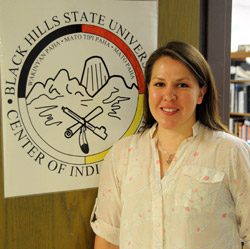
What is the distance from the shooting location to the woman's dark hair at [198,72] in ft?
4.31

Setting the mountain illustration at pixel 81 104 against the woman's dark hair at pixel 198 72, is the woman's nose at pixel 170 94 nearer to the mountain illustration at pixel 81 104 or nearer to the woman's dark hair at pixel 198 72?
the woman's dark hair at pixel 198 72

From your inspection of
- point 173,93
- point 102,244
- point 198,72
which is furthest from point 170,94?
point 102,244

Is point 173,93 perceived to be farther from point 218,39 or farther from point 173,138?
point 218,39

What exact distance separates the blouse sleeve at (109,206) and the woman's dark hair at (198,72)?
292 millimetres

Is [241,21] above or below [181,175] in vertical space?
above

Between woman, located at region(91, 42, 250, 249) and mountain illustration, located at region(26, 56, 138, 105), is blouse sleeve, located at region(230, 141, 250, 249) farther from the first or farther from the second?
mountain illustration, located at region(26, 56, 138, 105)

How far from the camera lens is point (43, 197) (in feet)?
4.74

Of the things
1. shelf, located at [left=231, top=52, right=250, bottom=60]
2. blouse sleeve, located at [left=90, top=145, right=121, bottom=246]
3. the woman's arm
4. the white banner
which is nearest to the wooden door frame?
the white banner

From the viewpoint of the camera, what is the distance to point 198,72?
1330 mm

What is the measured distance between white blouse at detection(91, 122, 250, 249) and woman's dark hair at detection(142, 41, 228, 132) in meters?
0.05

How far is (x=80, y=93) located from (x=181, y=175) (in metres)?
0.52

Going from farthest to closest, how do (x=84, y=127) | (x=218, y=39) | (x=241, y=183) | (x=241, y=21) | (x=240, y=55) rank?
1. (x=241, y=21)
2. (x=240, y=55)
3. (x=218, y=39)
4. (x=84, y=127)
5. (x=241, y=183)

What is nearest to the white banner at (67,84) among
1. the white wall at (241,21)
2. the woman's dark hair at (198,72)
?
the woman's dark hair at (198,72)

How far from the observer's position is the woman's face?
130cm
